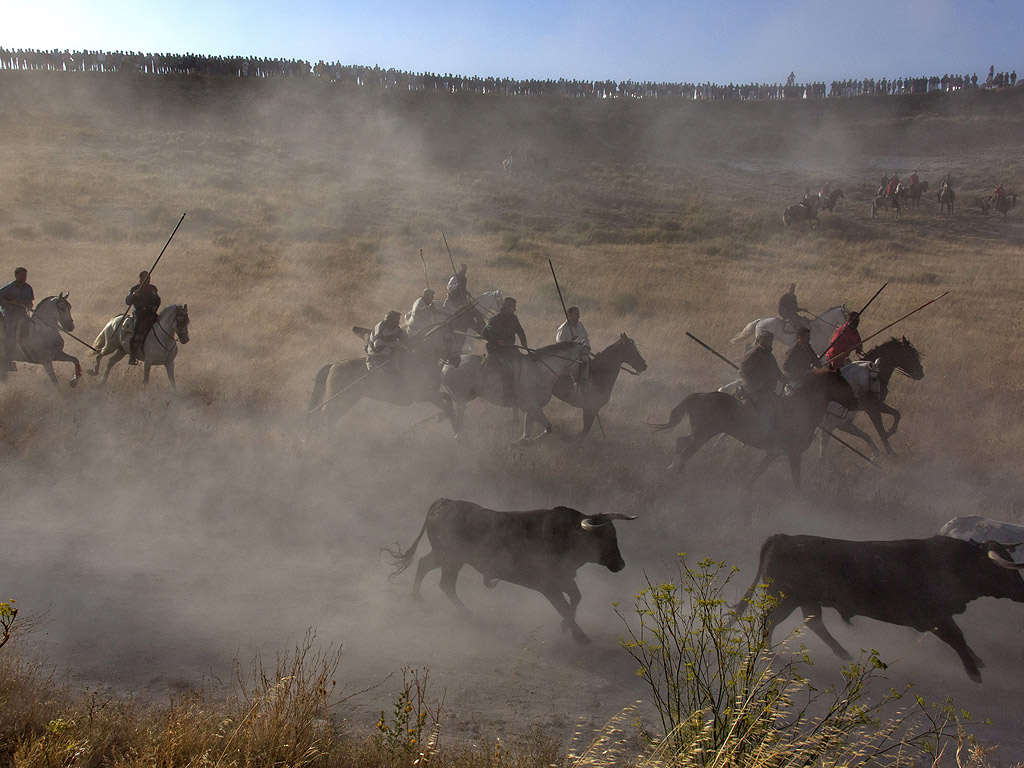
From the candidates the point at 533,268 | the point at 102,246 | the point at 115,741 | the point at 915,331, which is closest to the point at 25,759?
the point at 115,741

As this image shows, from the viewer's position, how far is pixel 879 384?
480 inches

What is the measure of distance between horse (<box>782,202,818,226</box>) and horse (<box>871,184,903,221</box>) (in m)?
4.80

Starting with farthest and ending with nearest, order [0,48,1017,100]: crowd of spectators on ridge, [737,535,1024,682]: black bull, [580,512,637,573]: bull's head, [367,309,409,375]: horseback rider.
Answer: [0,48,1017,100]: crowd of spectators on ridge < [367,309,409,375]: horseback rider < [580,512,637,573]: bull's head < [737,535,1024,682]: black bull

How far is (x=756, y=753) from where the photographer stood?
3.85 m

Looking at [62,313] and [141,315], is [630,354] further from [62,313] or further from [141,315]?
[62,313]

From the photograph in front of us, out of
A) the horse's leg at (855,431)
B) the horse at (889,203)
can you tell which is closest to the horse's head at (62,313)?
the horse's leg at (855,431)

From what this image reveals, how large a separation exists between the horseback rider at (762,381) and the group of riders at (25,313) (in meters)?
10.1

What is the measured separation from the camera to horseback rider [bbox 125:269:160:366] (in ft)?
44.9

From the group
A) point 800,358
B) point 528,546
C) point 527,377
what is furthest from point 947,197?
point 528,546

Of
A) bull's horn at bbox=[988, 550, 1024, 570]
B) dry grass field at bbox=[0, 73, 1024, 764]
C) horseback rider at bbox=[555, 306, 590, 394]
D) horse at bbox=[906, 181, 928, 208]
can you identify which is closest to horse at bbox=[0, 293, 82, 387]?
dry grass field at bbox=[0, 73, 1024, 764]

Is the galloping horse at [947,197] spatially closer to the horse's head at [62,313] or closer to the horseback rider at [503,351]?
the horseback rider at [503,351]

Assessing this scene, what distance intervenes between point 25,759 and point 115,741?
528 millimetres

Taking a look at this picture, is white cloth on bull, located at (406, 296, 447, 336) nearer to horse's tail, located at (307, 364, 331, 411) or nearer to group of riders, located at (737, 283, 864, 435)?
→ horse's tail, located at (307, 364, 331, 411)

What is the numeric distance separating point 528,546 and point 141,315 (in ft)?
32.4
